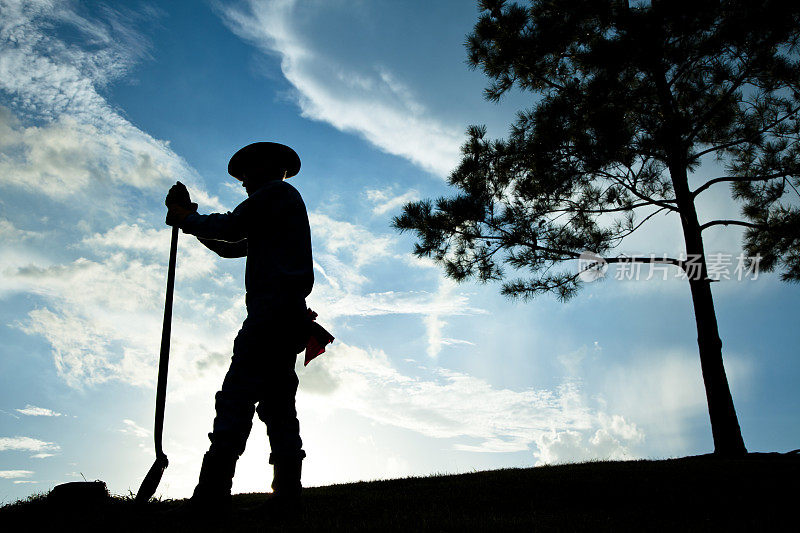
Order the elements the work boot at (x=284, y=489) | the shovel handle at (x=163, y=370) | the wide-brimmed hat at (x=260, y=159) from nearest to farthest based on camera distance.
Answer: the work boot at (x=284, y=489), the shovel handle at (x=163, y=370), the wide-brimmed hat at (x=260, y=159)

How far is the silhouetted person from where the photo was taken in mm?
2760

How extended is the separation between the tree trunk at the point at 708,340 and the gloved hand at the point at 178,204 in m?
6.22

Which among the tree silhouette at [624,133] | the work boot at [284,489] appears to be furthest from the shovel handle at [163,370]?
the tree silhouette at [624,133]

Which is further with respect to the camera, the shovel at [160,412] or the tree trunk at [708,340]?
the tree trunk at [708,340]

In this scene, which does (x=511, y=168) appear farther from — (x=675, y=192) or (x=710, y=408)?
(x=710, y=408)

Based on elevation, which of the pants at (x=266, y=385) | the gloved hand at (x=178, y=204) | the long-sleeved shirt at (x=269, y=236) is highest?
the gloved hand at (x=178, y=204)

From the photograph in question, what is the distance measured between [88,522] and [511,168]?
22.0 ft

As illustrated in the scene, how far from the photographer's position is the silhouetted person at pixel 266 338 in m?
2.76

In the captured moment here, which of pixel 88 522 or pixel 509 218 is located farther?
pixel 509 218

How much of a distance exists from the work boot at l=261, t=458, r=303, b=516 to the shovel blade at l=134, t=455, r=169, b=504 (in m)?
0.66

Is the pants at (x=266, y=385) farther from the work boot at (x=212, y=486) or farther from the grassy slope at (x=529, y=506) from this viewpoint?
the grassy slope at (x=529, y=506)

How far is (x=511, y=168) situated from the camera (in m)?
8.10

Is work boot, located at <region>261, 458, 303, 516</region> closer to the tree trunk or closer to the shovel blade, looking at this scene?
the shovel blade

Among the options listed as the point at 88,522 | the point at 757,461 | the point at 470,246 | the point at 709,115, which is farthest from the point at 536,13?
the point at 88,522
